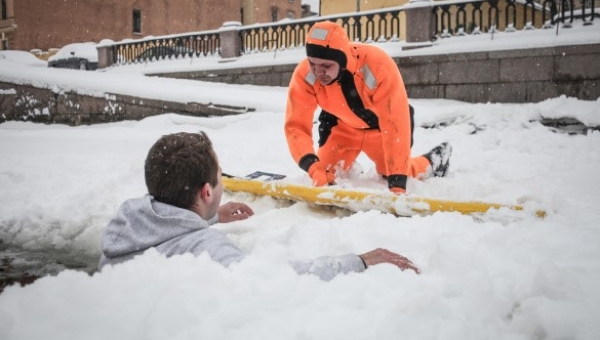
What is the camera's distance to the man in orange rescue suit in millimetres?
3416

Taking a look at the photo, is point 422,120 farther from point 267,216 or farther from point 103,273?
point 103,273

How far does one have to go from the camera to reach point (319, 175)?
361 cm

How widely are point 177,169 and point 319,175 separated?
1.87 metres

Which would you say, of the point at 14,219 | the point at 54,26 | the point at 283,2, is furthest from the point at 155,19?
the point at 14,219

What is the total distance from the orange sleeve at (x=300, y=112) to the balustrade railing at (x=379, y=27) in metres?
6.66

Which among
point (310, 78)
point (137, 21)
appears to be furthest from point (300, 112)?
point (137, 21)

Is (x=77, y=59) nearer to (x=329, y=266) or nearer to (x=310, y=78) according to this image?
(x=310, y=78)

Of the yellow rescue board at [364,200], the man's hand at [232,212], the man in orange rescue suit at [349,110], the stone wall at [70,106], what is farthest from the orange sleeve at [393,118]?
the stone wall at [70,106]

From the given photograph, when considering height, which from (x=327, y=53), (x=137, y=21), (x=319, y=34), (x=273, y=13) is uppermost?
(x=273, y=13)

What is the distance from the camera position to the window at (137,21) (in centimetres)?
2898

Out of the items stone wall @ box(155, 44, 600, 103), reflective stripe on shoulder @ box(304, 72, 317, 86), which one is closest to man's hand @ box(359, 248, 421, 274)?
reflective stripe on shoulder @ box(304, 72, 317, 86)

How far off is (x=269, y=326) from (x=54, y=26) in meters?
29.5

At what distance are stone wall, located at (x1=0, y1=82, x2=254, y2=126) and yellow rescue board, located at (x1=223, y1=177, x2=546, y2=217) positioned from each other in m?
5.70

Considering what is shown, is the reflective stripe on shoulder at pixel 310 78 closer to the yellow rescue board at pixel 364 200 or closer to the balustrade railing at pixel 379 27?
the yellow rescue board at pixel 364 200
